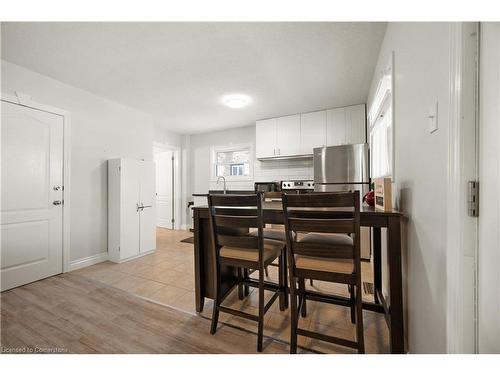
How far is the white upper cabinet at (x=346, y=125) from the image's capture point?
354cm

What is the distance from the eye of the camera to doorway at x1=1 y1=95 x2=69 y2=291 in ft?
7.44

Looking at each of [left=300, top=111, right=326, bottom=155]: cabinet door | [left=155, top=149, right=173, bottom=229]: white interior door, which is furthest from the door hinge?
[left=155, top=149, right=173, bottom=229]: white interior door

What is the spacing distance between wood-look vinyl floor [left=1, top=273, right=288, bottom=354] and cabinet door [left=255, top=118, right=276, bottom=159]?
10.6ft

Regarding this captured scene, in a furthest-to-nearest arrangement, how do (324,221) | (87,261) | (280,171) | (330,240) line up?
(280,171)
(87,261)
(330,240)
(324,221)

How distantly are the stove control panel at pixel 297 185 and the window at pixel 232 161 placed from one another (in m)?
1.09

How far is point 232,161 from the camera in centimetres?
528

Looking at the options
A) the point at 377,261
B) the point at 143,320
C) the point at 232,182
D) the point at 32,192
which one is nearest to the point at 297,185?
the point at 232,182

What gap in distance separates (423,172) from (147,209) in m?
3.61

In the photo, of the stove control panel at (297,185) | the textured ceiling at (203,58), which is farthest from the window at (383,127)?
the stove control panel at (297,185)

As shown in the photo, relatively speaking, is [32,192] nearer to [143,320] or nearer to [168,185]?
[143,320]

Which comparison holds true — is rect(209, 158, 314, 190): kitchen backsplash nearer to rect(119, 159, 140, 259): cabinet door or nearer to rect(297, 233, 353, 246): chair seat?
rect(119, 159, 140, 259): cabinet door
